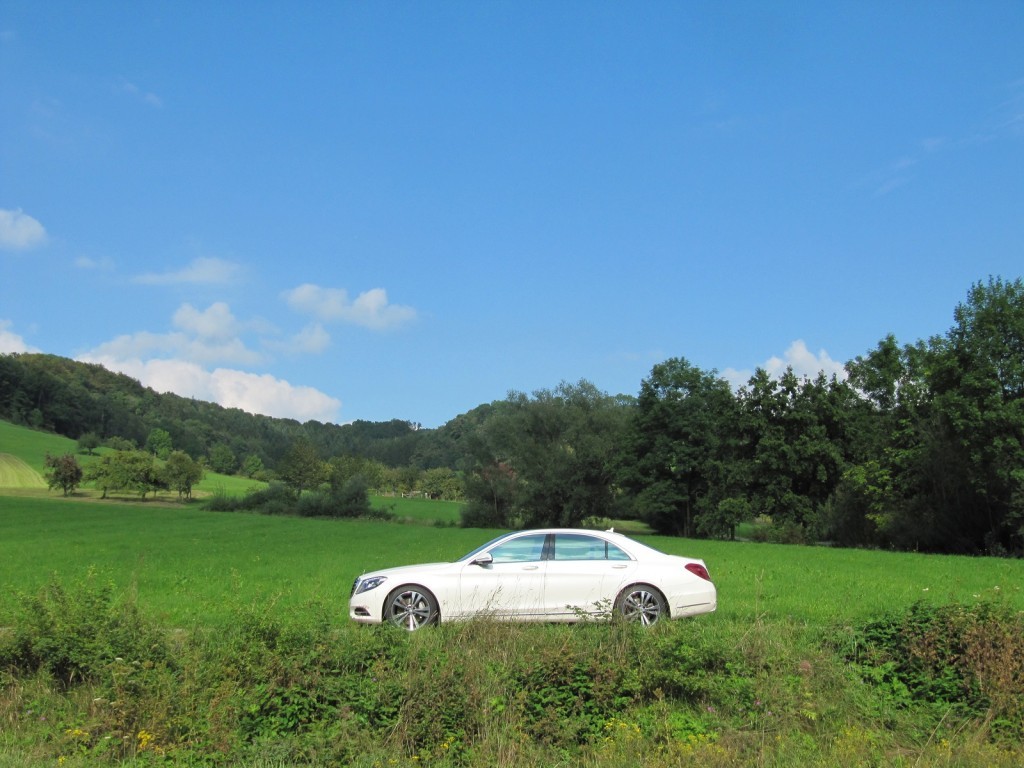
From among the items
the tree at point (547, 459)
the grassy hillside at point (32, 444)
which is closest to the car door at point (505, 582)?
the tree at point (547, 459)

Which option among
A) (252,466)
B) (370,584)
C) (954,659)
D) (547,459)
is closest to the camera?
(954,659)

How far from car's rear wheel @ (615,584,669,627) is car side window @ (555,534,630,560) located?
530 millimetres

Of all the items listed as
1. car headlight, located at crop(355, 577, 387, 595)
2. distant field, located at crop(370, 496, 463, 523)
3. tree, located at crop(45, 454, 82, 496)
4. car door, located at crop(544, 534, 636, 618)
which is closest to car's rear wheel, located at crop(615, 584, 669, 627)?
car door, located at crop(544, 534, 636, 618)

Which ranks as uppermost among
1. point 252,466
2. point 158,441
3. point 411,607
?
point 158,441

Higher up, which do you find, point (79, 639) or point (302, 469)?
point (302, 469)

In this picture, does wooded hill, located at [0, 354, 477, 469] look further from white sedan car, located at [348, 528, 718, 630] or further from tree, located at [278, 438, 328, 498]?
white sedan car, located at [348, 528, 718, 630]

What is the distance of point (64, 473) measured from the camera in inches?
3398

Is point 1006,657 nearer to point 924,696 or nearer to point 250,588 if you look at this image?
point 924,696

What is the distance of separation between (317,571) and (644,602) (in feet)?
46.9

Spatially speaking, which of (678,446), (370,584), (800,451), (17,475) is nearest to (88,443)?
(17,475)

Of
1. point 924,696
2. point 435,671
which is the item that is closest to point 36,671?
point 435,671

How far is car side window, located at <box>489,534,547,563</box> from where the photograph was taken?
39.1 feet

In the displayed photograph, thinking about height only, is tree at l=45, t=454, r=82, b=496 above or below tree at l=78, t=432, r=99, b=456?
below

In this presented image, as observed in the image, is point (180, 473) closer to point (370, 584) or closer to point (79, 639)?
point (370, 584)
